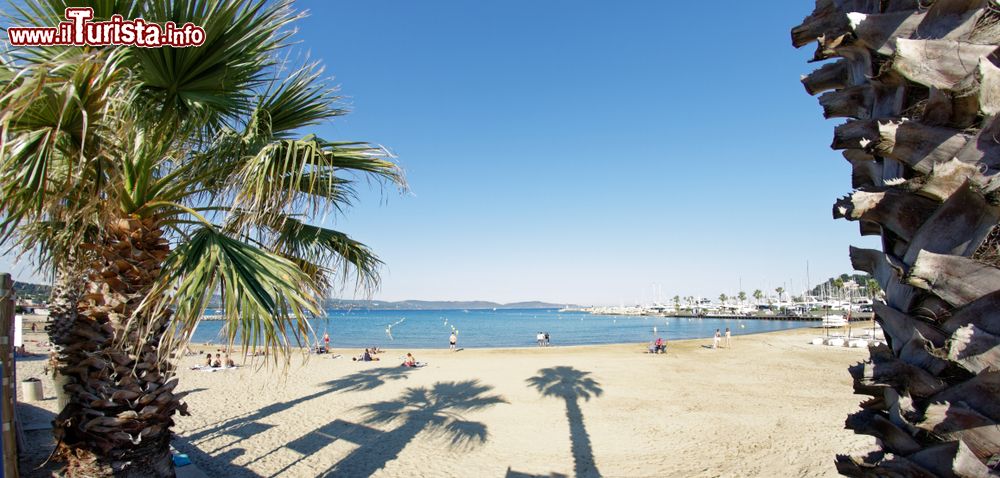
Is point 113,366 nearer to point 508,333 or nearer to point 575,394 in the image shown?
point 575,394

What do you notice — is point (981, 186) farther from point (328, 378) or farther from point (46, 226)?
point (328, 378)

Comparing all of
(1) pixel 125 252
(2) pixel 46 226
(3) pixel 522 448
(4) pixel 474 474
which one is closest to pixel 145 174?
(1) pixel 125 252

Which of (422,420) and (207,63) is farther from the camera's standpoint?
(422,420)

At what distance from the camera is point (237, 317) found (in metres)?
3.48

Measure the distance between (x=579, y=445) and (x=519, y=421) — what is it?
2.41m

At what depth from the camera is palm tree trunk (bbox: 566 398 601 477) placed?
895 centimetres

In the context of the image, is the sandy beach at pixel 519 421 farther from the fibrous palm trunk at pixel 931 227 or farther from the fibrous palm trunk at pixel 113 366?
the fibrous palm trunk at pixel 931 227

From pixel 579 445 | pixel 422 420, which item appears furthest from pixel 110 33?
pixel 422 420

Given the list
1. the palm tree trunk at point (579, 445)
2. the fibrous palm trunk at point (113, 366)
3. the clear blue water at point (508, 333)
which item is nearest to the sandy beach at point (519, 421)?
the palm tree trunk at point (579, 445)

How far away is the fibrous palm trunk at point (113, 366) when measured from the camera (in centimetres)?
420

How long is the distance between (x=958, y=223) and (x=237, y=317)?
378 cm

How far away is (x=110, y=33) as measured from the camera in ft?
11.9

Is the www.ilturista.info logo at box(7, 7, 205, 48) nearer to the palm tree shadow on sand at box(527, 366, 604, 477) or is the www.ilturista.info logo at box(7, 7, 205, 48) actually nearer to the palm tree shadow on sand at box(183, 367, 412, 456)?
the palm tree shadow on sand at box(183, 367, 412, 456)

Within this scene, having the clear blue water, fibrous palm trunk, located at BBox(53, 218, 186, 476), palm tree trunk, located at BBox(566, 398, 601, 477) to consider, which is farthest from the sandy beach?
the clear blue water
